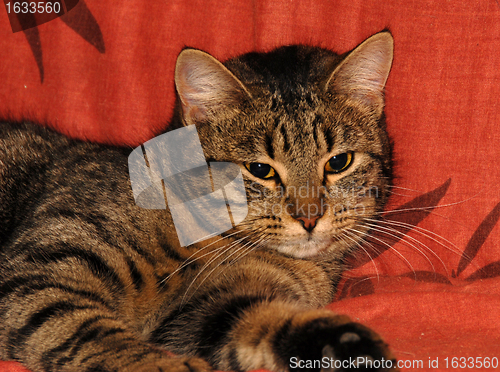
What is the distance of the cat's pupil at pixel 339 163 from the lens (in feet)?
4.27

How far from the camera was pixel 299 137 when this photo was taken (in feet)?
4.17

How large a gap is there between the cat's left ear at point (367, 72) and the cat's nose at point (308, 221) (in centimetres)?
39

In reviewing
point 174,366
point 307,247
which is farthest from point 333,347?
point 307,247

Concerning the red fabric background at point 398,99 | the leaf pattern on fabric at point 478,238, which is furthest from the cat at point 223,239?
the leaf pattern on fabric at point 478,238

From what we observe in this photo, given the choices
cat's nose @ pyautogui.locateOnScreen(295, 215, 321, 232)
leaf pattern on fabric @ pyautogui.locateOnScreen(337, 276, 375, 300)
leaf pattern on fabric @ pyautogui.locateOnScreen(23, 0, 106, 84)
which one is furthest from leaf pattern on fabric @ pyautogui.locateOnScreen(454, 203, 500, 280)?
leaf pattern on fabric @ pyautogui.locateOnScreen(23, 0, 106, 84)

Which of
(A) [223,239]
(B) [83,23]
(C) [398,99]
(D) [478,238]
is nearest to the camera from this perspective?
(A) [223,239]

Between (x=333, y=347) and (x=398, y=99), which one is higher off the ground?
(x=398, y=99)

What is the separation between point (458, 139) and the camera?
1522mm

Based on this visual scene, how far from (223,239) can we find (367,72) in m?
0.64

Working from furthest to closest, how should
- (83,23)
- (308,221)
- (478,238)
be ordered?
(83,23) → (478,238) → (308,221)

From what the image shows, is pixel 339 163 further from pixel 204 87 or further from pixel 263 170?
pixel 204 87

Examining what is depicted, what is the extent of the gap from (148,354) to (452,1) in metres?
1.38

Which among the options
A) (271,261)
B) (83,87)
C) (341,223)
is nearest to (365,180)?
(341,223)

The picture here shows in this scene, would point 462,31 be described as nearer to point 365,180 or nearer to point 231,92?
point 365,180
